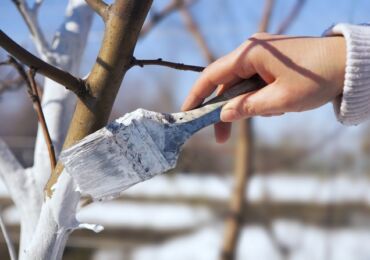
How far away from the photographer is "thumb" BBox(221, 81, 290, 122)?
410 millimetres

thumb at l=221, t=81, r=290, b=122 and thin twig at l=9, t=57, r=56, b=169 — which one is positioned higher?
thin twig at l=9, t=57, r=56, b=169

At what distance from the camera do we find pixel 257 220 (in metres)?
2.79

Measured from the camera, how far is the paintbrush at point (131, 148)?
386 millimetres

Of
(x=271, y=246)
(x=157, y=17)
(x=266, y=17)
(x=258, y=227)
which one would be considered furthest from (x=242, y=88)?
(x=271, y=246)

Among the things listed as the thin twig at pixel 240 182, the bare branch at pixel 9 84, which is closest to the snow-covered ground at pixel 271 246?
the thin twig at pixel 240 182

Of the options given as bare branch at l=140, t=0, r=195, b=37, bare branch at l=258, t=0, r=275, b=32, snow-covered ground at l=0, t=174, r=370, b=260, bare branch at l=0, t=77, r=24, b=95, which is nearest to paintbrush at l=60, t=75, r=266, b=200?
bare branch at l=0, t=77, r=24, b=95

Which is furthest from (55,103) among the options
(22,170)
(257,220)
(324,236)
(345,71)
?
(324,236)

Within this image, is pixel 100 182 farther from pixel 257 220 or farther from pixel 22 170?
pixel 257 220

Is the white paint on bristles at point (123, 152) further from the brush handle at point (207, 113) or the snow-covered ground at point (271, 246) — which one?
the snow-covered ground at point (271, 246)

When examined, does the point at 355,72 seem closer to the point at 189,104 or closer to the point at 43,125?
the point at 189,104

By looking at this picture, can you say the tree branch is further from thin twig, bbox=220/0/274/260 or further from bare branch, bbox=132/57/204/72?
thin twig, bbox=220/0/274/260

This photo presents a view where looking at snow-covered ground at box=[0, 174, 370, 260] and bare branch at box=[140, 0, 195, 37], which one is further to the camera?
snow-covered ground at box=[0, 174, 370, 260]

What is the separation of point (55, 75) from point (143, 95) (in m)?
2.03

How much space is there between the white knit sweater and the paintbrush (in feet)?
0.31
